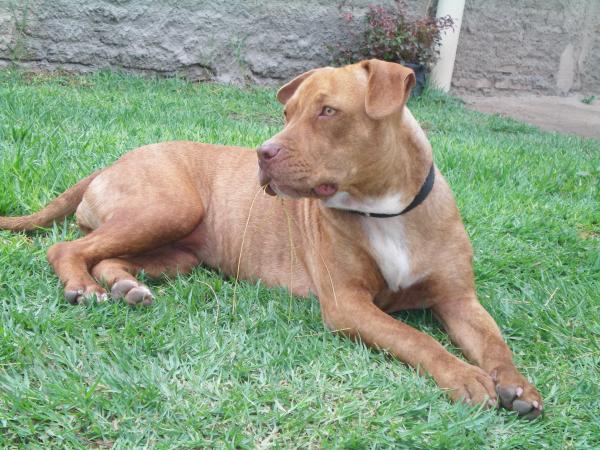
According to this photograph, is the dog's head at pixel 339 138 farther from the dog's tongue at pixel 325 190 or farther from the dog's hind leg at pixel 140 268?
the dog's hind leg at pixel 140 268

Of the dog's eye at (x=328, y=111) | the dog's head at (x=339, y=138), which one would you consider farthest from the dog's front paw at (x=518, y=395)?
the dog's eye at (x=328, y=111)

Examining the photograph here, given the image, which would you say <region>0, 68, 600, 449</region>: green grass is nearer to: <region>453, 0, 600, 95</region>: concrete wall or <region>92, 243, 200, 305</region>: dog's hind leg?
<region>92, 243, 200, 305</region>: dog's hind leg

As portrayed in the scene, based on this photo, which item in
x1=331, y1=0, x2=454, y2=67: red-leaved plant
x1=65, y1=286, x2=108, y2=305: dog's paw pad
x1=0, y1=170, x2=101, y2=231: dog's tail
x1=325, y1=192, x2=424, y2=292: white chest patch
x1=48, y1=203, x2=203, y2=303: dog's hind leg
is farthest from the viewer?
x1=331, y1=0, x2=454, y2=67: red-leaved plant

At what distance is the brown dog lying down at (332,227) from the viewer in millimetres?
3055

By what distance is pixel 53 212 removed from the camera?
406cm

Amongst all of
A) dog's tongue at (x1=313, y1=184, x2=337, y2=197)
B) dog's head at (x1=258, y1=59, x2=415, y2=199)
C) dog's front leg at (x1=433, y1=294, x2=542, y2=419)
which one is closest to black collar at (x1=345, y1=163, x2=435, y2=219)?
dog's head at (x1=258, y1=59, x2=415, y2=199)

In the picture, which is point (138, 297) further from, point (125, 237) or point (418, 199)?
point (418, 199)

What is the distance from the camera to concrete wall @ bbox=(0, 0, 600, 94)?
865 centimetres

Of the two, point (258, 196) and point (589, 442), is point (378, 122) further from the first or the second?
point (589, 442)

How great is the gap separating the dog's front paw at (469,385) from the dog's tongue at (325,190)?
3.04 feet

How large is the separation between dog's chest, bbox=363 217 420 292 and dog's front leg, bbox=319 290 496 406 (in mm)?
154

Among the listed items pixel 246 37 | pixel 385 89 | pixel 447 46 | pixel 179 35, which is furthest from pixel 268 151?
pixel 447 46

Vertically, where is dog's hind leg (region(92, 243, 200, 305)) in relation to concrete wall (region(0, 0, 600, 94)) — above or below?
below

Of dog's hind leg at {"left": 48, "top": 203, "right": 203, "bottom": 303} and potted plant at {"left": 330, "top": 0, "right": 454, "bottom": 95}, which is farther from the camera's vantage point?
potted plant at {"left": 330, "top": 0, "right": 454, "bottom": 95}
